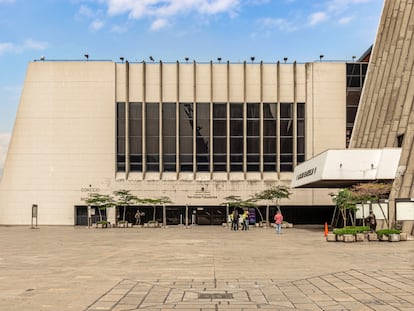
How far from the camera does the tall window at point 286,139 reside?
6034 centimetres

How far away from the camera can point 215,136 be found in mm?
60531

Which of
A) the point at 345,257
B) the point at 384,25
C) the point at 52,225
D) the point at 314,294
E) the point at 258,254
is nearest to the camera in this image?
the point at 314,294

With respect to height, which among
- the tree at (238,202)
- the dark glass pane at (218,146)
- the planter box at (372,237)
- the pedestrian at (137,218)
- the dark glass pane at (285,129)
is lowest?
the pedestrian at (137,218)

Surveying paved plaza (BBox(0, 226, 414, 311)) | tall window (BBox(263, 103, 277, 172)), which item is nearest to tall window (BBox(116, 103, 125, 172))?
tall window (BBox(263, 103, 277, 172))

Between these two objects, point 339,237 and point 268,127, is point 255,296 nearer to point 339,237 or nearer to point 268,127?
point 339,237

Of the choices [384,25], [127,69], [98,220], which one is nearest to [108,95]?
[127,69]

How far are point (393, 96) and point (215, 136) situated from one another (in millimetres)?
22698

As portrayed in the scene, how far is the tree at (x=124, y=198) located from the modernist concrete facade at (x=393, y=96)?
2436 centimetres

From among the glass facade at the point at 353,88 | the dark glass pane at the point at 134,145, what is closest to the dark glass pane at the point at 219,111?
the dark glass pane at the point at 134,145

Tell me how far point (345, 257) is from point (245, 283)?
25.6ft

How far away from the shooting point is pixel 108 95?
59625 mm

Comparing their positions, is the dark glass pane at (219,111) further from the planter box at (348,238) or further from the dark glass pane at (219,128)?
the planter box at (348,238)

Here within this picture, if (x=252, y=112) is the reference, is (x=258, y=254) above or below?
below

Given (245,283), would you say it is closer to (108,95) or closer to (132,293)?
(132,293)
